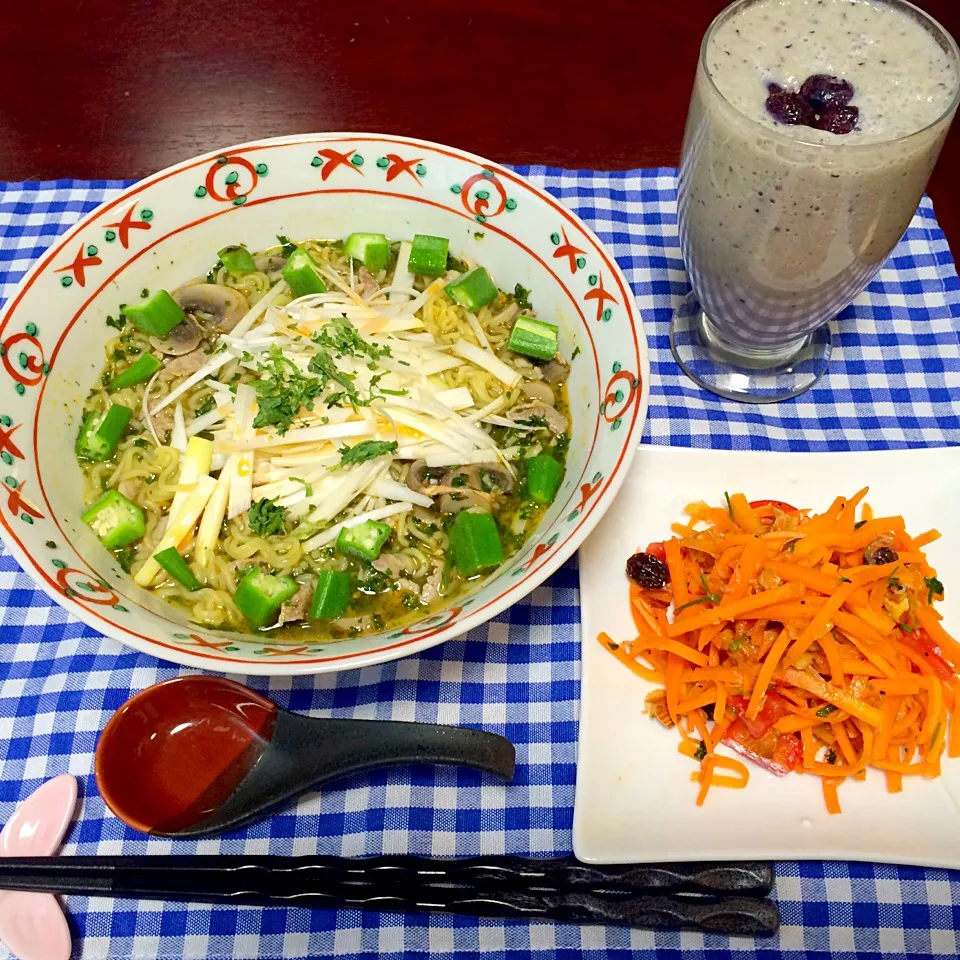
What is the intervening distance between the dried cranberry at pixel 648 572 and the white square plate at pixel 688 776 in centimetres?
5

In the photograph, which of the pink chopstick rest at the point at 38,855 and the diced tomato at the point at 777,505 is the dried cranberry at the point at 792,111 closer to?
the diced tomato at the point at 777,505

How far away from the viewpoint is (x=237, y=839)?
1549 millimetres

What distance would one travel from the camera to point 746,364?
2.23 m

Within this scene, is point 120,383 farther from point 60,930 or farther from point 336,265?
point 60,930

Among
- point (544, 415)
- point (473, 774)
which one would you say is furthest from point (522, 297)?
point (473, 774)

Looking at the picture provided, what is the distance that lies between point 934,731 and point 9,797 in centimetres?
190

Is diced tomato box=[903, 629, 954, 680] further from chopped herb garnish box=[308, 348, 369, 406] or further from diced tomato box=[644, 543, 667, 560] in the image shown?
chopped herb garnish box=[308, 348, 369, 406]

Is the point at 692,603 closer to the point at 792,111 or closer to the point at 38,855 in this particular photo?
the point at 792,111

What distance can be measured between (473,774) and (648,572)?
0.59 metres

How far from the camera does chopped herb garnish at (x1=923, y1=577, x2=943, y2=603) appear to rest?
1731 millimetres

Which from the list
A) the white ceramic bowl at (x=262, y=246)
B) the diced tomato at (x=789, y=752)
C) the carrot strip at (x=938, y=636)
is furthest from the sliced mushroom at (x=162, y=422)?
the carrot strip at (x=938, y=636)

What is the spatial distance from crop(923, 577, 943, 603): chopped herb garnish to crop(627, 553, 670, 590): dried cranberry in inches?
22.3

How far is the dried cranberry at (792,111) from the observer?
164 cm

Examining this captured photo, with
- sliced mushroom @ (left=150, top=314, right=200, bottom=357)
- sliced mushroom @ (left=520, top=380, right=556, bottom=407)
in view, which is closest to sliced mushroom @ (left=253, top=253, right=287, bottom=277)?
sliced mushroom @ (left=150, top=314, right=200, bottom=357)
